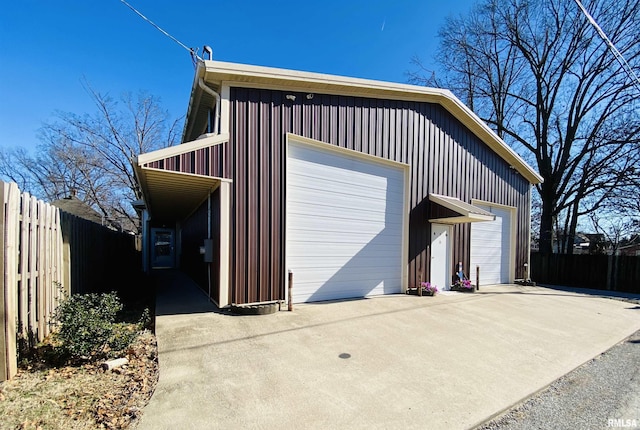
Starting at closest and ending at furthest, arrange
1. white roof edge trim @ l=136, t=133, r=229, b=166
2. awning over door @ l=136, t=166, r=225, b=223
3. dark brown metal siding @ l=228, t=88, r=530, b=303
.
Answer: white roof edge trim @ l=136, t=133, r=229, b=166 → awning over door @ l=136, t=166, r=225, b=223 → dark brown metal siding @ l=228, t=88, r=530, b=303

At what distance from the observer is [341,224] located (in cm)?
700

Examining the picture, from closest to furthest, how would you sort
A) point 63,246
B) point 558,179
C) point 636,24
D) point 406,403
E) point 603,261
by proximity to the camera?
point 406,403, point 63,246, point 603,261, point 636,24, point 558,179

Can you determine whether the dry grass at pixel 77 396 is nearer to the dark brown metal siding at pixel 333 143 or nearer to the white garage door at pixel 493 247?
the dark brown metal siding at pixel 333 143

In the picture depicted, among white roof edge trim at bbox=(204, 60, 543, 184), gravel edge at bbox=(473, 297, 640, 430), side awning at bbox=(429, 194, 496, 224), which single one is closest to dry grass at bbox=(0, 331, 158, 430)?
gravel edge at bbox=(473, 297, 640, 430)

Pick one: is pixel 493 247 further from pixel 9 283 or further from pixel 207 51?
pixel 9 283

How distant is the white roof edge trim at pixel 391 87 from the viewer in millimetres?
5438

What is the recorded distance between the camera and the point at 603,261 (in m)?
12.0

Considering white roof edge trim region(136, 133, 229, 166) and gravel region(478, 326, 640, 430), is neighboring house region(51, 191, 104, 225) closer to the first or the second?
white roof edge trim region(136, 133, 229, 166)

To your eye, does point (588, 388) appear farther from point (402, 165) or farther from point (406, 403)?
point (402, 165)

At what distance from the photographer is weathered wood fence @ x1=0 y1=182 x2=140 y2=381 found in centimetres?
297

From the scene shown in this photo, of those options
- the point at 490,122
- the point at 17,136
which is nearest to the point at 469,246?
the point at 490,122

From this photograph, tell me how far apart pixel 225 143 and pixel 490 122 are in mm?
18339

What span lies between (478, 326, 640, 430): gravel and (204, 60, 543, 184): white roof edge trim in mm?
6023

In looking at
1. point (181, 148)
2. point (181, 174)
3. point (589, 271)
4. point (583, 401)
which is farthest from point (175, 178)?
point (589, 271)
